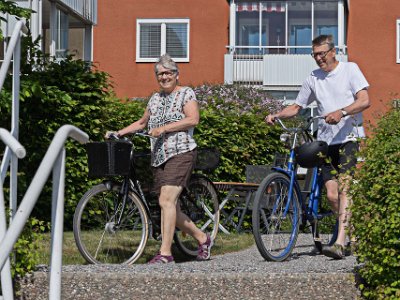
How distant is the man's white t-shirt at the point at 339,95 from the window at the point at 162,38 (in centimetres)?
2568

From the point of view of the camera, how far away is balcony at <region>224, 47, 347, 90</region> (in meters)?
32.3

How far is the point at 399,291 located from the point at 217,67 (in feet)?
91.4

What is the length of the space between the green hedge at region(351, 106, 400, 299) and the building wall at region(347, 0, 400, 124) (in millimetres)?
27267

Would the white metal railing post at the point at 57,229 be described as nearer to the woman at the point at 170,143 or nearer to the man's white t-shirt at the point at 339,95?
the woman at the point at 170,143

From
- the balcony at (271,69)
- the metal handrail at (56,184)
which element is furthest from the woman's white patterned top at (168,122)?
the balcony at (271,69)

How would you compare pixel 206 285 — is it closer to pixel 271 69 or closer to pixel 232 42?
pixel 271 69

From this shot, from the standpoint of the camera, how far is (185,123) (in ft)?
24.9

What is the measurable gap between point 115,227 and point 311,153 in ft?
5.16

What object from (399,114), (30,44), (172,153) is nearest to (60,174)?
(399,114)

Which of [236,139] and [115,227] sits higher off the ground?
[236,139]

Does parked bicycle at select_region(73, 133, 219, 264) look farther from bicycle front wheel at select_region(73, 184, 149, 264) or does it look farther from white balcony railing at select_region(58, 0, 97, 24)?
white balcony railing at select_region(58, 0, 97, 24)

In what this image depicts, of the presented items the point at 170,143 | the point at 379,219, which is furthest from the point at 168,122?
the point at 379,219

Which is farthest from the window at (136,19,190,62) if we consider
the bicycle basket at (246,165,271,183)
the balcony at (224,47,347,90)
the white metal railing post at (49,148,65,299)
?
the white metal railing post at (49,148,65,299)

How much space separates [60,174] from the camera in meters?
4.39
